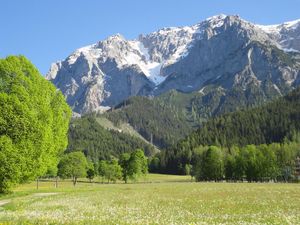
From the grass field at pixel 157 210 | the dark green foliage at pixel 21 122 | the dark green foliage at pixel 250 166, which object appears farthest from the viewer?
the dark green foliage at pixel 250 166

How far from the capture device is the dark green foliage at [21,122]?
37.0m

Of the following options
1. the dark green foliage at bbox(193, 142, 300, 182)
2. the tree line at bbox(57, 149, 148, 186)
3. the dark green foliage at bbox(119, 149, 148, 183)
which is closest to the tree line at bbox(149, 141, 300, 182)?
the dark green foliage at bbox(193, 142, 300, 182)

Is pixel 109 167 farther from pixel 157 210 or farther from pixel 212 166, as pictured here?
pixel 157 210

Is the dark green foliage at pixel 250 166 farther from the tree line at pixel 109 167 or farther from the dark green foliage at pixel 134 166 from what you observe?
the tree line at pixel 109 167

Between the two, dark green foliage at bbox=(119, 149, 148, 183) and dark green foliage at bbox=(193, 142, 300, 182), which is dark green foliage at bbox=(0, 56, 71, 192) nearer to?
dark green foliage at bbox=(193, 142, 300, 182)

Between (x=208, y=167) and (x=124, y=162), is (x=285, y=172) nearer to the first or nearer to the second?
(x=208, y=167)

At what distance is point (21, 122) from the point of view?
123ft

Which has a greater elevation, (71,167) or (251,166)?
(71,167)

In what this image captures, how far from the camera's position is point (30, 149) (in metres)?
38.2

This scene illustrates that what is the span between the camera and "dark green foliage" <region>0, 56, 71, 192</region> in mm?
37031

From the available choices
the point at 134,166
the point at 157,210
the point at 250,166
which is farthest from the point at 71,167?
the point at 157,210

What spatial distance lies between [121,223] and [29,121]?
2055 centimetres

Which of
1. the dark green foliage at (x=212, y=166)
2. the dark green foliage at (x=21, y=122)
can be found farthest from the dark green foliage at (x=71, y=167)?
the dark green foliage at (x=21, y=122)

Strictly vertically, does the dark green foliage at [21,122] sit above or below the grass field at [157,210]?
above
